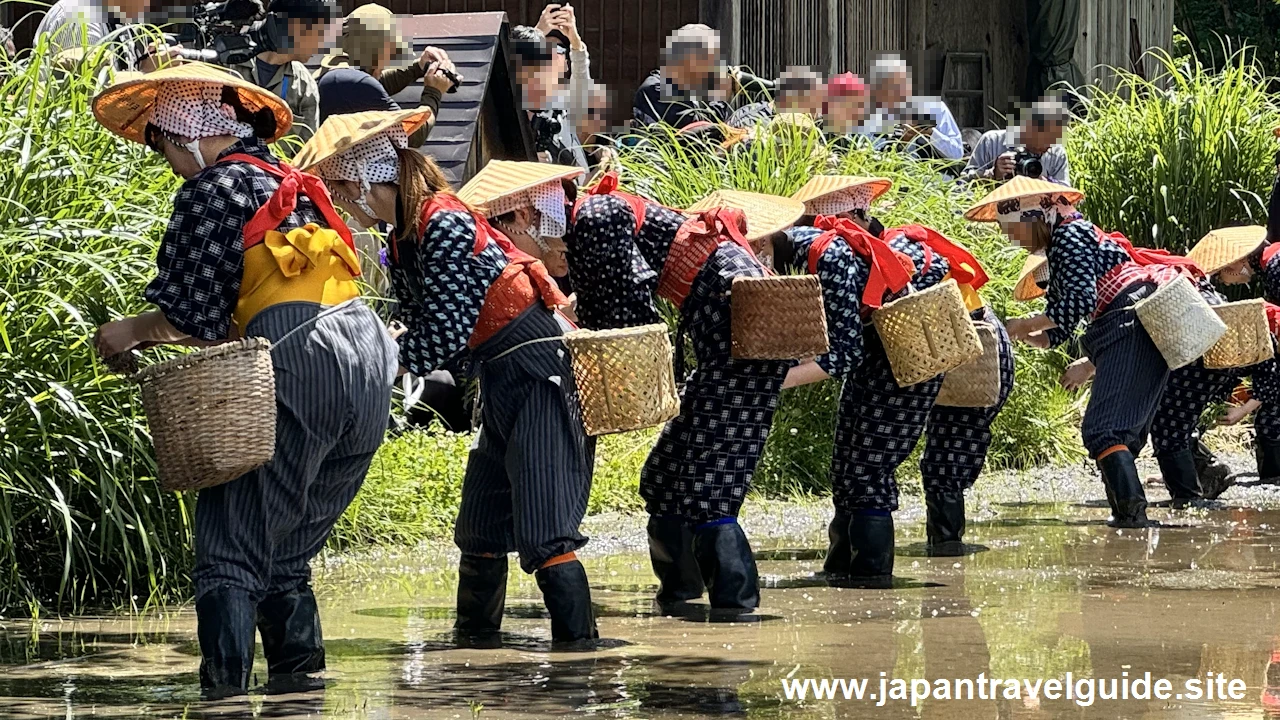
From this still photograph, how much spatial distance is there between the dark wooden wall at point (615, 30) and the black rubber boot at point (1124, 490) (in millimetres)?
5604

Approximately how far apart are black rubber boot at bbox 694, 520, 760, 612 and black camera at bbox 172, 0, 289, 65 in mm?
2836

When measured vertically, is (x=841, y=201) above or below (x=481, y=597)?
above

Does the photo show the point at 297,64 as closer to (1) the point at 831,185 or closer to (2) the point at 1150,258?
(1) the point at 831,185

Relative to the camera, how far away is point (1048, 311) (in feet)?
27.4

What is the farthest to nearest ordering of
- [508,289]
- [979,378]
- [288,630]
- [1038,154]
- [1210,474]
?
[1038,154] < [1210,474] < [979,378] < [508,289] < [288,630]

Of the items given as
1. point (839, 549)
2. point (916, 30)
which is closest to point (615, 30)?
point (916, 30)

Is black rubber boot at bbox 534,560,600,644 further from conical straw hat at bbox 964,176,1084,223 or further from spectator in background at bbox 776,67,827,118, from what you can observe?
spectator in background at bbox 776,67,827,118

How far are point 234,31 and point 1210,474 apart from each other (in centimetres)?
520

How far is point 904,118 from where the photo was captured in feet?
38.2

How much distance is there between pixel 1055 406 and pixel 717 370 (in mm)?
4830

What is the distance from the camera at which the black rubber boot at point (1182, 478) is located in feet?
32.0

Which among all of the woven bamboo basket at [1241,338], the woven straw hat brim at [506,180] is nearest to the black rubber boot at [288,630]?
the woven straw hat brim at [506,180]

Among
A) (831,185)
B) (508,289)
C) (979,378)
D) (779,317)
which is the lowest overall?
(979,378)

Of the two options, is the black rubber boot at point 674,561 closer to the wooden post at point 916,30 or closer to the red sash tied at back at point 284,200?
the red sash tied at back at point 284,200
